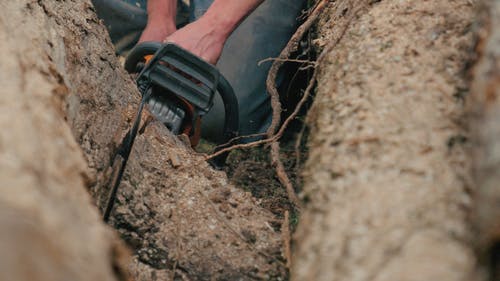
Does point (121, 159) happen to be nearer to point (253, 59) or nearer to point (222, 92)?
point (222, 92)

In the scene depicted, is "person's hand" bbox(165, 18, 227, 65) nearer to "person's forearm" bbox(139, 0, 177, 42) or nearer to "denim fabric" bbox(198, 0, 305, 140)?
"denim fabric" bbox(198, 0, 305, 140)

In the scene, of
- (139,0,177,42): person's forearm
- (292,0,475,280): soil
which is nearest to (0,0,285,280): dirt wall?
(292,0,475,280): soil

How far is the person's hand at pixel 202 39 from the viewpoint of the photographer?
179cm

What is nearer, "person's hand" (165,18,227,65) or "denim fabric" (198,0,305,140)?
"person's hand" (165,18,227,65)

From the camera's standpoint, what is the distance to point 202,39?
1.80 metres

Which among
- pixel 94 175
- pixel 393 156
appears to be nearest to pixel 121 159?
pixel 94 175

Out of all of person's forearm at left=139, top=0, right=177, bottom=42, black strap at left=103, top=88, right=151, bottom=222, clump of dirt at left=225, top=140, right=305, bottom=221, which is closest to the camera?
black strap at left=103, top=88, right=151, bottom=222

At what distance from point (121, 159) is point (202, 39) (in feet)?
2.33

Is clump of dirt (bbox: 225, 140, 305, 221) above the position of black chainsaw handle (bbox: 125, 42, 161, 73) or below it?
below

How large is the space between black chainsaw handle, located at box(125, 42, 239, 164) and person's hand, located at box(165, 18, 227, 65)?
20 cm

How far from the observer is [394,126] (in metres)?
0.86

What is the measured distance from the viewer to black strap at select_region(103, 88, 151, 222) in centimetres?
115

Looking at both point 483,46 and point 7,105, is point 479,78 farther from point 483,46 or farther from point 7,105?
→ point 7,105

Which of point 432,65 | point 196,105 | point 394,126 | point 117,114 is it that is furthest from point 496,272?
point 196,105
